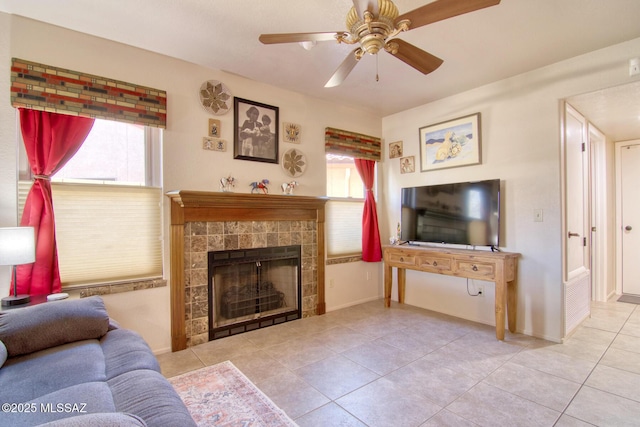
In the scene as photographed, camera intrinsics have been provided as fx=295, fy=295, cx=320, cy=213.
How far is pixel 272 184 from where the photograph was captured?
335 centimetres

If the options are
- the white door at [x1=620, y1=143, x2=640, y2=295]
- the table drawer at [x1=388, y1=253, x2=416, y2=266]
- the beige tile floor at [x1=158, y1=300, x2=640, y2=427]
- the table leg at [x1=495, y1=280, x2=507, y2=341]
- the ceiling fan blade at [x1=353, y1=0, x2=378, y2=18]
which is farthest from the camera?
the white door at [x1=620, y1=143, x2=640, y2=295]

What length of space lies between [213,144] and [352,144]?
185 centimetres

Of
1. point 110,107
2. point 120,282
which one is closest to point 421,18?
point 110,107

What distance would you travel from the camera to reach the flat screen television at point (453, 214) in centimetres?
313

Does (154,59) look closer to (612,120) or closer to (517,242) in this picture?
(517,242)

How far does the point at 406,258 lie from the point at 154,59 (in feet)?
10.9

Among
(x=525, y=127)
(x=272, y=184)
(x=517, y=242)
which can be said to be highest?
(x=525, y=127)

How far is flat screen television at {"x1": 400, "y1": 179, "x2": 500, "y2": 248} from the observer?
313 cm

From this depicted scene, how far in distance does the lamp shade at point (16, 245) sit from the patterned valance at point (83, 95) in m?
0.93

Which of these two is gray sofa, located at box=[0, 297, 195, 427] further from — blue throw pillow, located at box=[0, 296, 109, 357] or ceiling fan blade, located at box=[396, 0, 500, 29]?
ceiling fan blade, located at box=[396, 0, 500, 29]

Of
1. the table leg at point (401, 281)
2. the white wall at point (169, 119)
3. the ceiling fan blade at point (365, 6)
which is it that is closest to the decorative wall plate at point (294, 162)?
the white wall at point (169, 119)

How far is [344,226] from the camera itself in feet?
13.3

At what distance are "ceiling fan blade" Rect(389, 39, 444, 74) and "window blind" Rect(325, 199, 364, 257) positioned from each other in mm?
2183

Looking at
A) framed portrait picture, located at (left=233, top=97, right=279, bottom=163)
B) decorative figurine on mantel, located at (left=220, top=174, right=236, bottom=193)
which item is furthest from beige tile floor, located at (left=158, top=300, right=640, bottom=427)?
framed portrait picture, located at (left=233, top=97, right=279, bottom=163)
